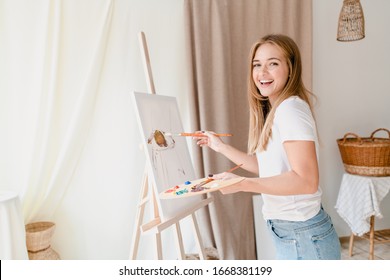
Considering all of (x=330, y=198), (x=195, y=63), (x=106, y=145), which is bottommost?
(x=330, y=198)

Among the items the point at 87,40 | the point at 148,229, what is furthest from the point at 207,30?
the point at 148,229

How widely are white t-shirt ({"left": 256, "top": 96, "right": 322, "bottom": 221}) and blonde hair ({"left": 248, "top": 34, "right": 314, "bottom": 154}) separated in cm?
4

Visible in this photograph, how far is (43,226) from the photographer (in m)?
2.27

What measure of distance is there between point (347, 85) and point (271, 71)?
175cm

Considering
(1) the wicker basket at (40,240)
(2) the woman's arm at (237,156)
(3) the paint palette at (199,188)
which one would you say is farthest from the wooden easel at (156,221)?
(1) the wicker basket at (40,240)

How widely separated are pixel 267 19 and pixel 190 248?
1.76 m

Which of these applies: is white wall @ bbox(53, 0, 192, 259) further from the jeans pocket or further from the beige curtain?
the jeans pocket

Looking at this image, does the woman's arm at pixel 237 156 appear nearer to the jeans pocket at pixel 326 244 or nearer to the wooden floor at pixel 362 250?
the jeans pocket at pixel 326 244

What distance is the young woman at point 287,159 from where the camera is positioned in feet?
3.66

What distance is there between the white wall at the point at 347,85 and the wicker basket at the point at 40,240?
2066 mm

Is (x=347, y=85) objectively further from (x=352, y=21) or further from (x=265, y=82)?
(x=265, y=82)

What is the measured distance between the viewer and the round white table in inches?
70.8

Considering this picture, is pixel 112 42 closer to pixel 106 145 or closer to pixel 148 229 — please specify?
pixel 106 145

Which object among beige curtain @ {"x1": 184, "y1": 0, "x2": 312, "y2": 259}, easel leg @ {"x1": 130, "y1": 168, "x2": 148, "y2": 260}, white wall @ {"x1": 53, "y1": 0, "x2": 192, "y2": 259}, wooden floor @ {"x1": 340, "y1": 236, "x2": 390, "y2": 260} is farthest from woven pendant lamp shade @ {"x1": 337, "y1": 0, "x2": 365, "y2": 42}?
easel leg @ {"x1": 130, "y1": 168, "x2": 148, "y2": 260}
